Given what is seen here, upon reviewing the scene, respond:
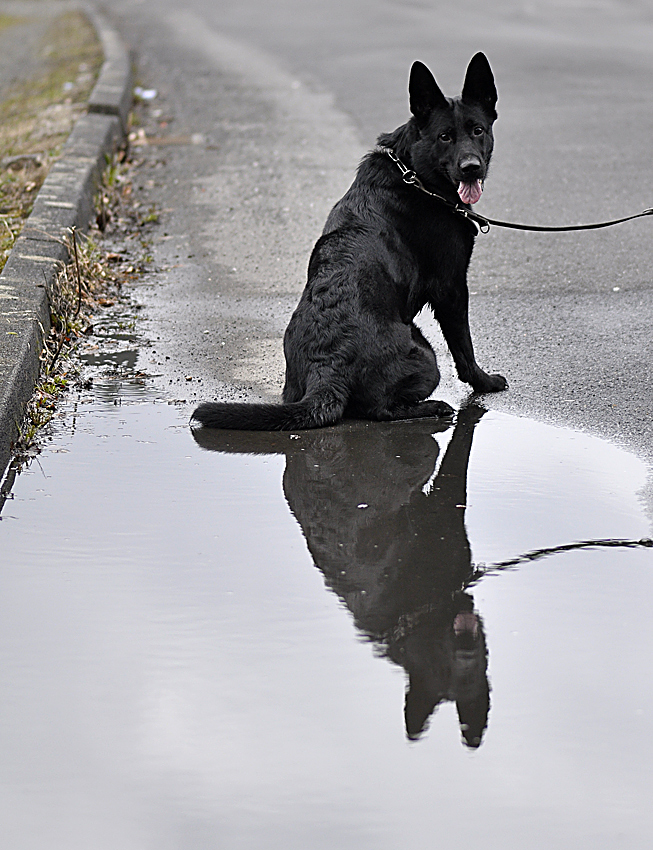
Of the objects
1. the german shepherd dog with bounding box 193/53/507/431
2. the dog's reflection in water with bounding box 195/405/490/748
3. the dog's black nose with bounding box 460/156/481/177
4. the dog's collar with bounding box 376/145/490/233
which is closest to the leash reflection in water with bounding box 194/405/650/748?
the dog's reflection in water with bounding box 195/405/490/748

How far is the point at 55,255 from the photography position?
5801mm

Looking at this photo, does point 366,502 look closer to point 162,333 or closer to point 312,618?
point 312,618

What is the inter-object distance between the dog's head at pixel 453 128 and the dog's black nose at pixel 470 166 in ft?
0.04

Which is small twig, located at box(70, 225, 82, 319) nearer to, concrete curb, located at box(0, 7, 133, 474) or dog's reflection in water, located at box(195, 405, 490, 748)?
concrete curb, located at box(0, 7, 133, 474)

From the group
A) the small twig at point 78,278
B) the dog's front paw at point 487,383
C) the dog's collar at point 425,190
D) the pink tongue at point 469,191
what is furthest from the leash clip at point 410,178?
the small twig at point 78,278

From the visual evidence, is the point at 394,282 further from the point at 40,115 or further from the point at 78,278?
the point at 40,115

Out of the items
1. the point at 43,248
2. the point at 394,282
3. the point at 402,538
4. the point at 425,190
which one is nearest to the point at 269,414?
the point at 394,282

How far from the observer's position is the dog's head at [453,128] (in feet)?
14.7

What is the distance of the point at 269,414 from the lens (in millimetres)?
4246

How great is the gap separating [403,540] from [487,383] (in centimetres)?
144

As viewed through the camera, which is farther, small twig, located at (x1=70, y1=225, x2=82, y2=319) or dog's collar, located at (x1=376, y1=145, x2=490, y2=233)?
small twig, located at (x1=70, y1=225, x2=82, y2=319)

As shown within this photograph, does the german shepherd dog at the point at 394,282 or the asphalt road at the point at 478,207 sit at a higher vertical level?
the german shepherd dog at the point at 394,282

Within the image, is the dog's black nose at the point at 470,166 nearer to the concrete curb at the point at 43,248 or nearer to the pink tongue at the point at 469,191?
the pink tongue at the point at 469,191

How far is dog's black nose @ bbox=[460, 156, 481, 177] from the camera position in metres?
4.39
